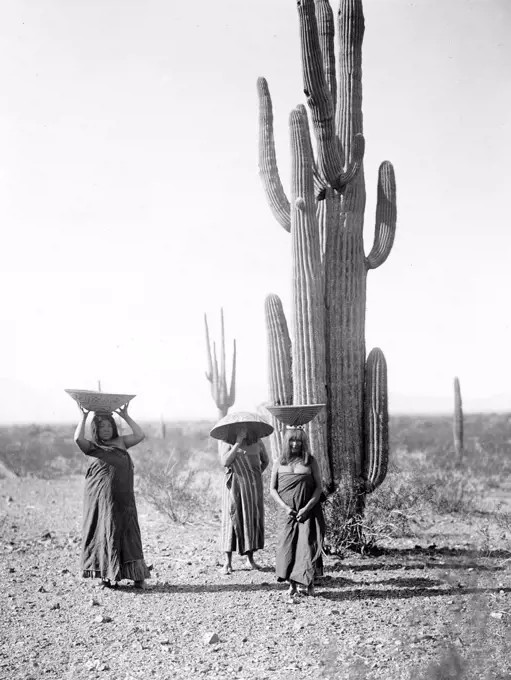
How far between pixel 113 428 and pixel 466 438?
27.5m

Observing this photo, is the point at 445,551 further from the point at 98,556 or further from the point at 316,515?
the point at 98,556

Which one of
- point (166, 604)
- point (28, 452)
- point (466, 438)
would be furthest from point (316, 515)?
point (466, 438)

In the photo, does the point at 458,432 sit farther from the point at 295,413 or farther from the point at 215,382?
the point at 295,413

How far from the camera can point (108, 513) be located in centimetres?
744

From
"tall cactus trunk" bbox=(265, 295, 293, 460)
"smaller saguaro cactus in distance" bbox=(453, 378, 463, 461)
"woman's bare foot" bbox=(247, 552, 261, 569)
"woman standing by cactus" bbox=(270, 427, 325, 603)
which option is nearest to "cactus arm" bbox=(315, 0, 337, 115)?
"tall cactus trunk" bbox=(265, 295, 293, 460)

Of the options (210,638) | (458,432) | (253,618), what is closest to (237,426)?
(253,618)

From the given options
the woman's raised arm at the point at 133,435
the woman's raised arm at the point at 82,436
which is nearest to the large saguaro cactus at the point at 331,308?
the woman's raised arm at the point at 133,435

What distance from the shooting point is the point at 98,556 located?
24.3 ft

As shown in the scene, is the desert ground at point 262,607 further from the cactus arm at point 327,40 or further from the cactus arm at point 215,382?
the cactus arm at point 215,382

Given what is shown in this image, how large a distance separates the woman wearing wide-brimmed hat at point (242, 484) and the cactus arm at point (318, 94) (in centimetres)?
363

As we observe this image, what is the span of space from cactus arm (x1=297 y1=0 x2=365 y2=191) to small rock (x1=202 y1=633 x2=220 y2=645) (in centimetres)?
615

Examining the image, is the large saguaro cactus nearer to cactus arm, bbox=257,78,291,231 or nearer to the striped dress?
cactus arm, bbox=257,78,291,231

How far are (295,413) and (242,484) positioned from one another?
1285mm

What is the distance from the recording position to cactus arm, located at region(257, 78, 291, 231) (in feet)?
33.6
